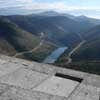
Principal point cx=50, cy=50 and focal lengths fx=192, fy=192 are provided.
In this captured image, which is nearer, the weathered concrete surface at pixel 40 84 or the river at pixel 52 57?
the weathered concrete surface at pixel 40 84

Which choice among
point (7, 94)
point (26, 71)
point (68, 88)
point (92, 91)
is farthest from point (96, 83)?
point (7, 94)

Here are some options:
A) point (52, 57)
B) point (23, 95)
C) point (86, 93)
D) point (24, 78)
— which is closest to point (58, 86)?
point (86, 93)

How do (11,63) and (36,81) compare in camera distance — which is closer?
(36,81)

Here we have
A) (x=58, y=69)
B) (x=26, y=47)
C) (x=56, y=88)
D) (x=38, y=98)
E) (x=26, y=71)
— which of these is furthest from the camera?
(x=26, y=47)

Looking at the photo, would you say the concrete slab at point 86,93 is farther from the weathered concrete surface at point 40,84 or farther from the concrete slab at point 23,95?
the concrete slab at point 23,95

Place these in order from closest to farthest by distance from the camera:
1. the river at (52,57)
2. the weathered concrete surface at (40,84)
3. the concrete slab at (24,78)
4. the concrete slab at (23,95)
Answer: the concrete slab at (23,95), the weathered concrete surface at (40,84), the concrete slab at (24,78), the river at (52,57)

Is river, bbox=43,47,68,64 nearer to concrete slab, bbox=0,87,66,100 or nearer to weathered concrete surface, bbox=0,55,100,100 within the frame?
weathered concrete surface, bbox=0,55,100,100

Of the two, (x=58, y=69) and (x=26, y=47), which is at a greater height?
(x=58, y=69)

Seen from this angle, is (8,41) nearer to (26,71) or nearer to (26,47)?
(26,47)

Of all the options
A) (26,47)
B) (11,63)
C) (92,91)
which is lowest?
(26,47)

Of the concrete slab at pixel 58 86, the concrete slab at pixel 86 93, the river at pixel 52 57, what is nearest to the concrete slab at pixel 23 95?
the concrete slab at pixel 58 86
